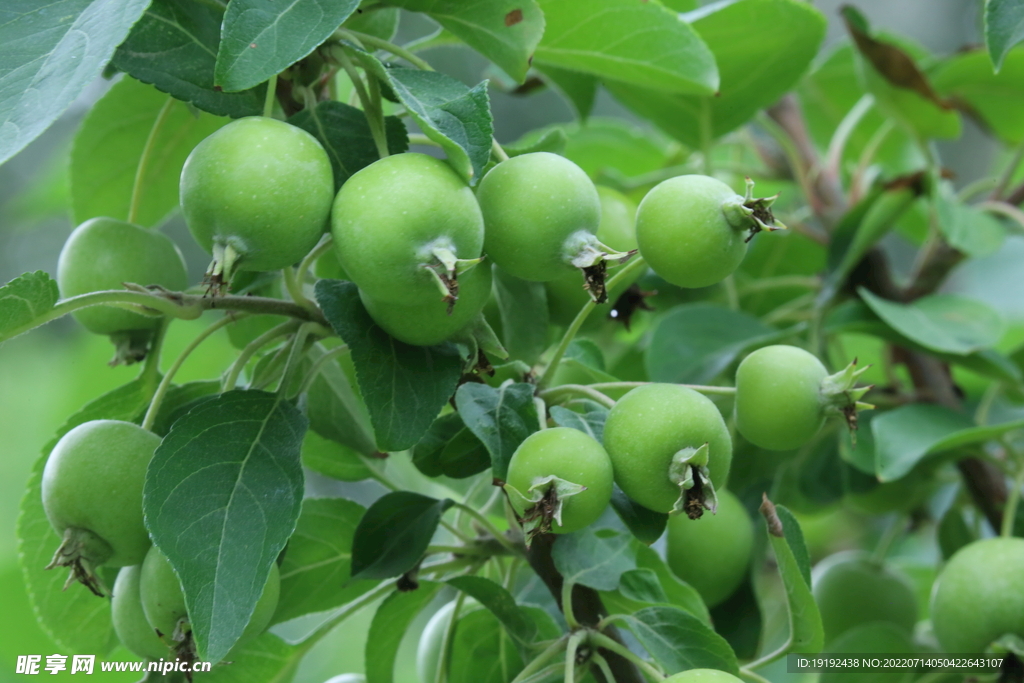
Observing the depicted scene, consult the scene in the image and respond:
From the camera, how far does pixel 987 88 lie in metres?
1.40

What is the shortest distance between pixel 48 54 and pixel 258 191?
17 centimetres

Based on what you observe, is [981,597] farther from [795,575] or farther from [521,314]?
[521,314]

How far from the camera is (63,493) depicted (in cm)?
64

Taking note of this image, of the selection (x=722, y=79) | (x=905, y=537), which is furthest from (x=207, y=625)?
(x=905, y=537)

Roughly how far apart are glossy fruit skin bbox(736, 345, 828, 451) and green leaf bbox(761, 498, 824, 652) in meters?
0.05

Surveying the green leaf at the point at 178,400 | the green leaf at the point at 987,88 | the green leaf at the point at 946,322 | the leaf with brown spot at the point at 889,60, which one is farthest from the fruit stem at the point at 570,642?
the green leaf at the point at 987,88

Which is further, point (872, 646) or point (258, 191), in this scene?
point (872, 646)

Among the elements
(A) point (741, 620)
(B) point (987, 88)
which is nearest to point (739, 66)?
(B) point (987, 88)

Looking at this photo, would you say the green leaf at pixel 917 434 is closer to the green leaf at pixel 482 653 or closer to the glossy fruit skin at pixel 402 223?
the green leaf at pixel 482 653

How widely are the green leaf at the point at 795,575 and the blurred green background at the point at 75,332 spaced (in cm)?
58

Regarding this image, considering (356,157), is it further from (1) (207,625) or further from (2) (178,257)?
(1) (207,625)

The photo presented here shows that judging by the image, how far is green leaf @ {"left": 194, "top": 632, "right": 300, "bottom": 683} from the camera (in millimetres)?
Answer: 812

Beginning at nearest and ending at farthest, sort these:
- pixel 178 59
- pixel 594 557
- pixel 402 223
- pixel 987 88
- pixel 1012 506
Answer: pixel 402 223 → pixel 178 59 → pixel 594 557 → pixel 1012 506 → pixel 987 88

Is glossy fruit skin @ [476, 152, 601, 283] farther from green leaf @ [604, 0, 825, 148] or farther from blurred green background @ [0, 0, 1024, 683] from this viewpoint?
green leaf @ [604, 0, 825, 148]
